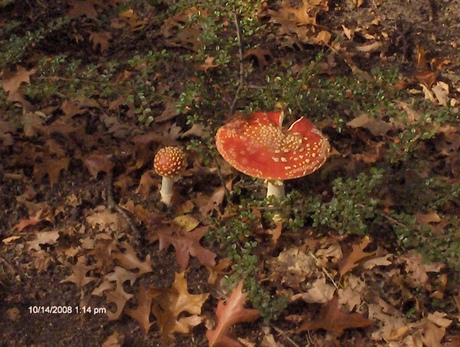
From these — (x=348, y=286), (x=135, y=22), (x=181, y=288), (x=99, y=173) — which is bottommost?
(x=348, y=286)

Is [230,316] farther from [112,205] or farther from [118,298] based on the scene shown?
[112,205]

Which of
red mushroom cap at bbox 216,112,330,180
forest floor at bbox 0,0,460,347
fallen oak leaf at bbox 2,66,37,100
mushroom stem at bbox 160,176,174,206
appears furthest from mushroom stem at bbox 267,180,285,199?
fallen oak leaf at bbox 2,66,37,100

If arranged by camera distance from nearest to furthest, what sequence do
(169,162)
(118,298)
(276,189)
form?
(118,298), (169,162), (276,189)

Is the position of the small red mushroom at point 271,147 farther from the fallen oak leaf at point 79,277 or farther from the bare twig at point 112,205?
the fallen oak leaf at point 79,277

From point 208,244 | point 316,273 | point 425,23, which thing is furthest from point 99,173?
point 425,23

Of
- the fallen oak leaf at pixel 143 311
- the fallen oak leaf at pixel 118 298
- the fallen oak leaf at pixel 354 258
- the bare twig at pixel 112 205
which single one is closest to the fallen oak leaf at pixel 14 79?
the bare twig at pixel 112 205

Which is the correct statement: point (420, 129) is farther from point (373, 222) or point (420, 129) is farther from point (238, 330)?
point (238, 330)

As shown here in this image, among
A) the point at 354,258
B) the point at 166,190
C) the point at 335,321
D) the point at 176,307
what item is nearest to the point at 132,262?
the point at 176,307
